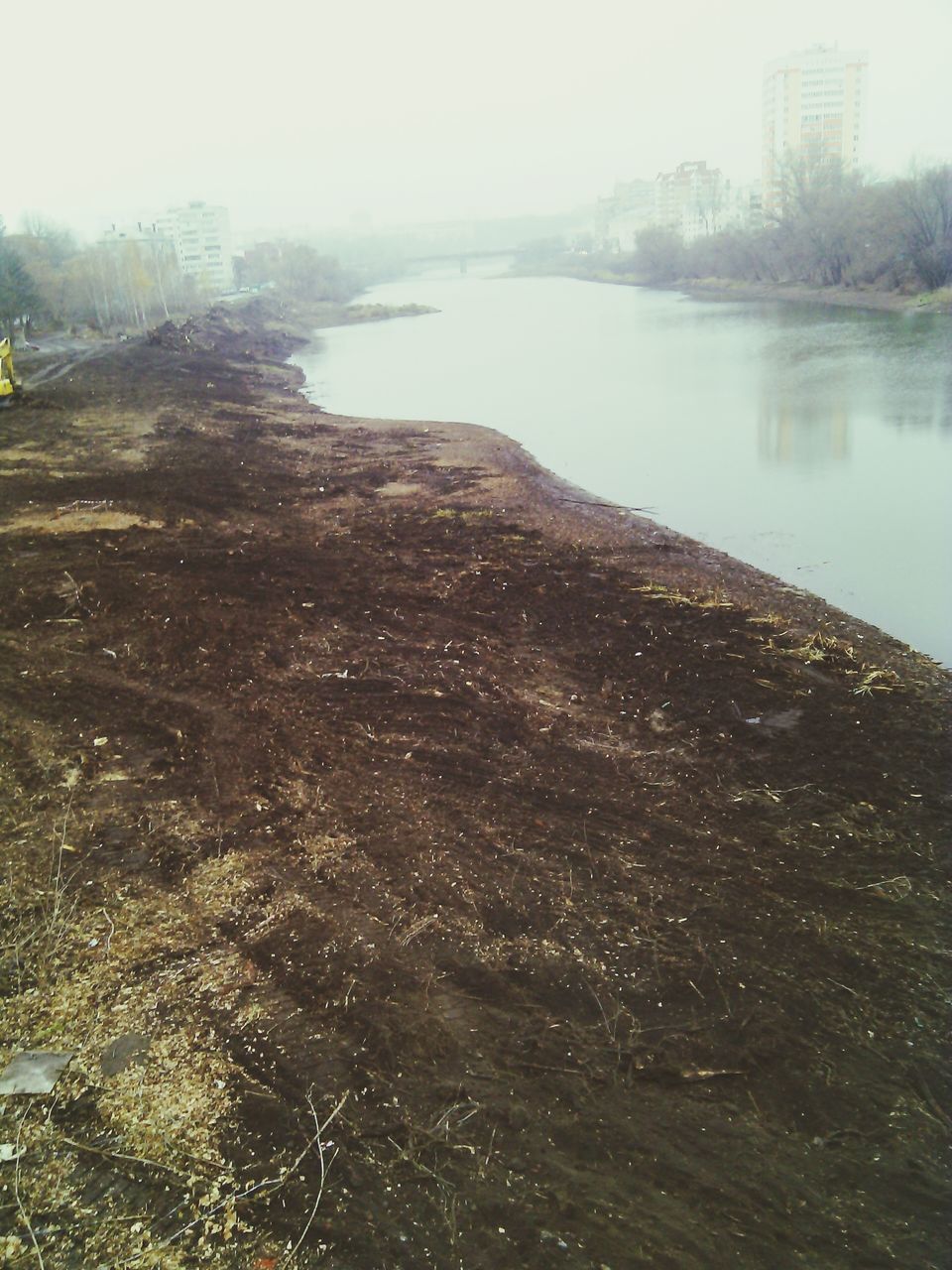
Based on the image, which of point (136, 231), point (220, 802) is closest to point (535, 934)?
point (220, 802)

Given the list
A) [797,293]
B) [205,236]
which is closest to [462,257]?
[205,236]

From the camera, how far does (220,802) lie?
13.1 ft

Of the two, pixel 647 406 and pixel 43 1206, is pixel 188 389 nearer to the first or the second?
pixel 647 406

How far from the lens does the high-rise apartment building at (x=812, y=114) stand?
130 feet

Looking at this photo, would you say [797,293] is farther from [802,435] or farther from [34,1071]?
[34,1071]

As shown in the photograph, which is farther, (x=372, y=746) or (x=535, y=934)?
(x=372, y=746)

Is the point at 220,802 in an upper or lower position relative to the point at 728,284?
lower

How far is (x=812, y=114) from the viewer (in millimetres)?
43344

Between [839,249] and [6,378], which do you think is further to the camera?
[839,249]

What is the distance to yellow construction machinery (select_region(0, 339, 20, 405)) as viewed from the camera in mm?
14387

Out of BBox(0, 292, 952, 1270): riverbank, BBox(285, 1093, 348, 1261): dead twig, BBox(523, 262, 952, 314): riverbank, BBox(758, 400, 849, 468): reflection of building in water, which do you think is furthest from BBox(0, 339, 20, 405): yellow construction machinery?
BBox(523, 262, 952, 314): riverbank

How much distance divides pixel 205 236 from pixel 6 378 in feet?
168

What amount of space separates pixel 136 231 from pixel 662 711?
40412 mm

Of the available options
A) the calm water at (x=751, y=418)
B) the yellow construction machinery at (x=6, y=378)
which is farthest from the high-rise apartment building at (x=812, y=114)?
the yellow construction machinery at (x=6, y=378)
